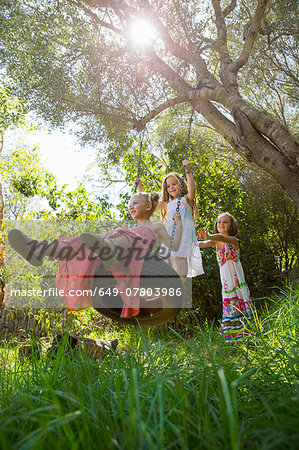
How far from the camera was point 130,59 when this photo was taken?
537 centimetres

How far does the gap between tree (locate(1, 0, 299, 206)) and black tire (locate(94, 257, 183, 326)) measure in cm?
197

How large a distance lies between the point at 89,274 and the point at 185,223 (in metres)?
1.79

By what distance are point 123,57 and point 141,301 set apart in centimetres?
446

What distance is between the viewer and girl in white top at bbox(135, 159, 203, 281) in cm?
383

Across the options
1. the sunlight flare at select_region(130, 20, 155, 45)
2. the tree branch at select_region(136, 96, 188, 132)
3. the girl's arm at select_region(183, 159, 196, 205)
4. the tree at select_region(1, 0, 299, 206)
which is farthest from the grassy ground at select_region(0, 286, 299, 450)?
the sunlight flare at select_region(130, 20, 155, 45)

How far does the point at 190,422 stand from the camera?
1.12 meters

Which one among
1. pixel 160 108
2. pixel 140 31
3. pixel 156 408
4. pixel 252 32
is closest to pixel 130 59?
pixel 140 31

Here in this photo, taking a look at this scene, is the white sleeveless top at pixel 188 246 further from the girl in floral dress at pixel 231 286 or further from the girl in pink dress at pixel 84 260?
the girl in pink dress at pixel 84 260

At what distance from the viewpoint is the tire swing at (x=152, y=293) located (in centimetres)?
262

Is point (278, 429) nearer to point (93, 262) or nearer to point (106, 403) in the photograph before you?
point (106, 403)

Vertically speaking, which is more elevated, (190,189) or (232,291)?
(190,189)

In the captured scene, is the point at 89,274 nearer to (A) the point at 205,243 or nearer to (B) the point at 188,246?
(B) the point at 188,246

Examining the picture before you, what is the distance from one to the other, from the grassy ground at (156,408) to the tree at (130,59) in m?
2.87

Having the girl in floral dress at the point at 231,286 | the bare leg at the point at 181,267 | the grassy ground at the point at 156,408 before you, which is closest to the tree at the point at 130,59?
the girl in floral dress at the point at 231,286
